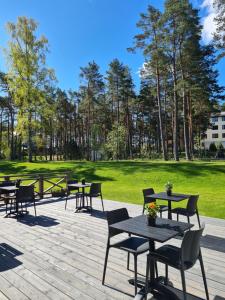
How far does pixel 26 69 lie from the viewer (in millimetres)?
19250

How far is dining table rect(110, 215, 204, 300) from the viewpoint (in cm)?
258

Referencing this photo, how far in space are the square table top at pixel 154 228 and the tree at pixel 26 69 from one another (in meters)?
18.1

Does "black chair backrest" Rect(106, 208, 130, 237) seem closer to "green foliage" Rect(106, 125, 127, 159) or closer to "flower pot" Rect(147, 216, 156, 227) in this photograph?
"flower pot" Rect(147, 216, 156, 227)

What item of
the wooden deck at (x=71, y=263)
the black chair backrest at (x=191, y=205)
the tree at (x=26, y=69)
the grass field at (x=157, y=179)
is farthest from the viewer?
the tree at (x=26, y=69)

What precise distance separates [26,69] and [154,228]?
1958 centimetres

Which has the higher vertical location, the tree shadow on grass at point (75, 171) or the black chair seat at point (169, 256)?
the black chair seat at point (169, 256)

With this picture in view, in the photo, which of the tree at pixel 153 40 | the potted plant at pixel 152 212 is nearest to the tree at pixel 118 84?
the tree at pixel 153 40

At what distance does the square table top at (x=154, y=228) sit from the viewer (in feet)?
8.50

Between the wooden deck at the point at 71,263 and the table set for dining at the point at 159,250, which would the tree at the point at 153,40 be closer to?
the wooden deck at the point at 71,263

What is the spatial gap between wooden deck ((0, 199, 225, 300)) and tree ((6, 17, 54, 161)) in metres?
15.6

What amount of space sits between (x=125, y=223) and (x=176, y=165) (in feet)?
43.1

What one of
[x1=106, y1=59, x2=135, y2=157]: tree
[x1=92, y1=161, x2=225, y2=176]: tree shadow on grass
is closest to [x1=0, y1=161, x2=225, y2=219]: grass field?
[x1=92, y1=161, x2=225, y2=176]: tree shadow on grass

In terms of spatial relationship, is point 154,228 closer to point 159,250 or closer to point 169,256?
point 159,250

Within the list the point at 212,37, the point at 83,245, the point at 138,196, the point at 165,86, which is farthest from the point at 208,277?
the point at 165,86
